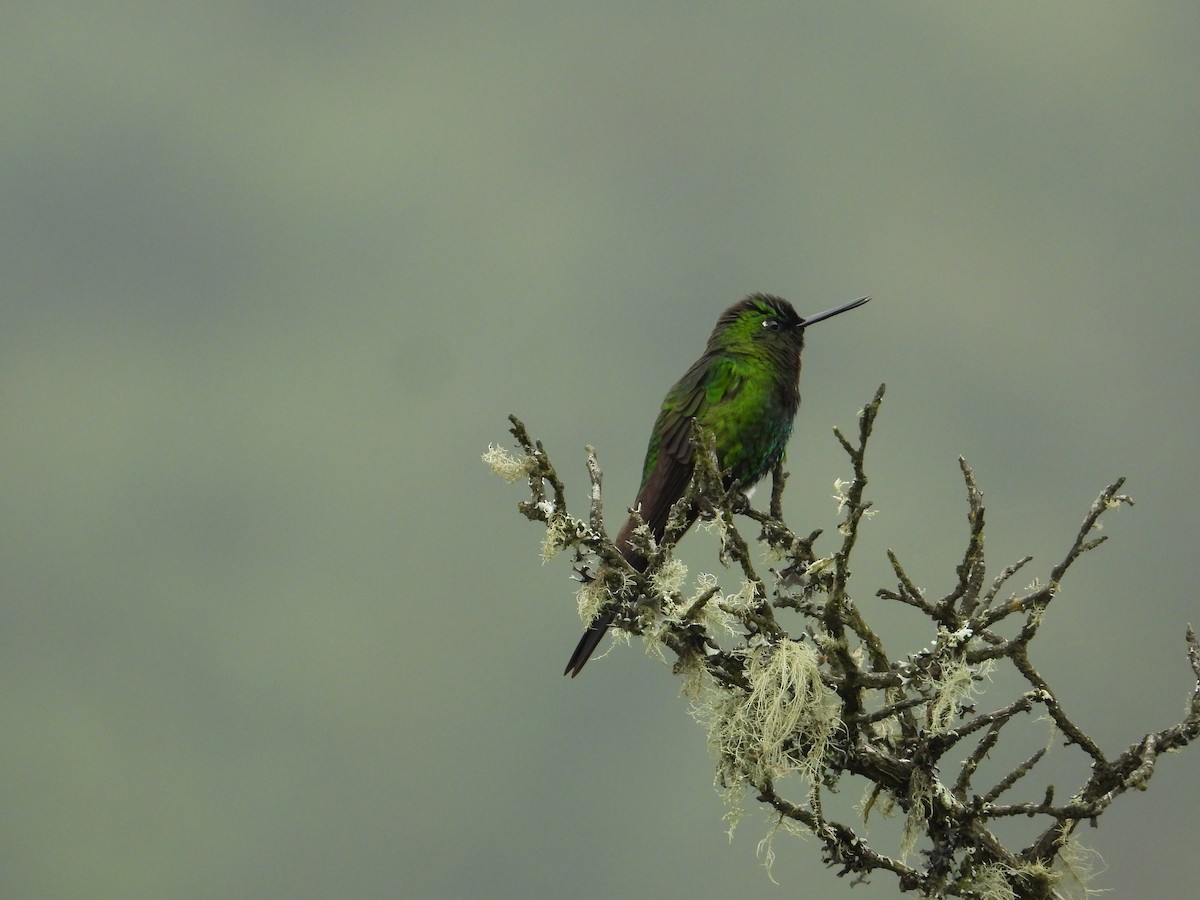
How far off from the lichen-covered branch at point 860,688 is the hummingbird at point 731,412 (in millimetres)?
1737

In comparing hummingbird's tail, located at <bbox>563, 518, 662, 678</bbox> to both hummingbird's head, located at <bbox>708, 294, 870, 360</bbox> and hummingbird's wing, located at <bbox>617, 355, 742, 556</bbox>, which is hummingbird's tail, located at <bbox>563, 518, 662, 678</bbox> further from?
hummingbird's head, located at <bbox>708, 294, 870, 360</bbox>

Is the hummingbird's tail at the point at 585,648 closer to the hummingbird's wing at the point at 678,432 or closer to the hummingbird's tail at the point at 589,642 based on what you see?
the hummingbird's tail at the point at 589,642

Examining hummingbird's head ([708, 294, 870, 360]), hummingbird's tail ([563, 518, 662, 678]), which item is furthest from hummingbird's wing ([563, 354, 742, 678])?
hummingbird's tail ([563, 518, 662, 678])

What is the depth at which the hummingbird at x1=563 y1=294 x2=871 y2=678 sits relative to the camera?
6336 millimetres

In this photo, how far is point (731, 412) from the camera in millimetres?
6520

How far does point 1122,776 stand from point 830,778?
0.87m

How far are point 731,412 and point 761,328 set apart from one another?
90cm

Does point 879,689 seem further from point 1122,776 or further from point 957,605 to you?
point 1122,776

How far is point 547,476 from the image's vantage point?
4.49 metres

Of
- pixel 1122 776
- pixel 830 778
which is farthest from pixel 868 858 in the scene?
pixel 1122 776

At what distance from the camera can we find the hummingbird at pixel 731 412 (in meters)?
6.34

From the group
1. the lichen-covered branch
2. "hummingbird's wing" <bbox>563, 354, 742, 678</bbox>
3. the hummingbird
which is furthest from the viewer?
the hummingbird

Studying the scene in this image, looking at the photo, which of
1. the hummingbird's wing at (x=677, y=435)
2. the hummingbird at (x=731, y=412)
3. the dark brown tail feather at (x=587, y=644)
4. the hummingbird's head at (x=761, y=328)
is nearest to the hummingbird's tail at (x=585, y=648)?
the dark brown tail feather at (x=587, y=644)

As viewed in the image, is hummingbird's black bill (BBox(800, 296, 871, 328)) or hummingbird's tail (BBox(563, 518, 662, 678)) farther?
hummingbird's black bill (BBox(800, 296, 871, 328))
